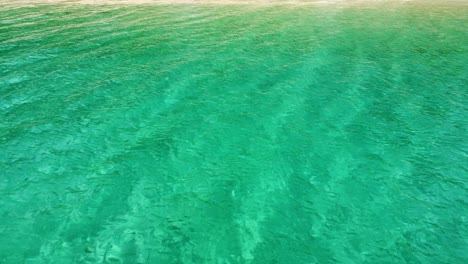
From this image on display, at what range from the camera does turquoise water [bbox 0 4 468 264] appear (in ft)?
21.4

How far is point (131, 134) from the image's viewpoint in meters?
10.1

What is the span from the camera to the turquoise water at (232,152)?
6.52 m

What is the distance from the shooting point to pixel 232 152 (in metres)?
9.38

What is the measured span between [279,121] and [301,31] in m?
13.1

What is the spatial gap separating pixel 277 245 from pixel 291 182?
6.67ft

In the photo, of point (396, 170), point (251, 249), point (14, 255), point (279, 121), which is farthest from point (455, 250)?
point (14, 255)

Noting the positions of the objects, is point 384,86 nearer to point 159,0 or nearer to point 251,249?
point 251,249

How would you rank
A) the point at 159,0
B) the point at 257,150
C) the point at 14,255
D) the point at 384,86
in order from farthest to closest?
the point at 159,0
the point at 384,86
the point at 257,150
the point at 14,255

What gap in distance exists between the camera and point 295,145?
9641 millimetres

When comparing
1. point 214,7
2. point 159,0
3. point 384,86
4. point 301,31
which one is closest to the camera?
point 384,86

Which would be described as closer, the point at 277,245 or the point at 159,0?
the point at 277,245

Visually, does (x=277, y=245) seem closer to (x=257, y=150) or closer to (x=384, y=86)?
(x=257, y=150)

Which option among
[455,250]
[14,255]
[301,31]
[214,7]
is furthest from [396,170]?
[214,7]

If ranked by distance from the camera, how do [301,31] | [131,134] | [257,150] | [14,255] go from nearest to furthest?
[14,255], [257,150], [131,134], [301,31]
